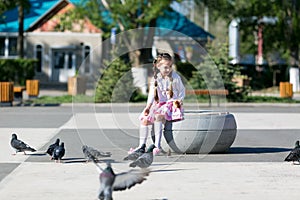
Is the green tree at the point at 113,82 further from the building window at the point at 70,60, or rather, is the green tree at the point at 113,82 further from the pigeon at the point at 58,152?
the building window at the point at 70,60

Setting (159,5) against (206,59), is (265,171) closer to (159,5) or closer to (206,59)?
(206,59)

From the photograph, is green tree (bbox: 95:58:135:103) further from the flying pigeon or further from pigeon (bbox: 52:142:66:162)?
the flying pigeon

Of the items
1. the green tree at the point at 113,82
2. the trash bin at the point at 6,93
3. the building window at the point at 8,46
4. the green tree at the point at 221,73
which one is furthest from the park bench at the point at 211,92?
the building window at the point at 8,46

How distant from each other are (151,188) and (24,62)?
118 ft

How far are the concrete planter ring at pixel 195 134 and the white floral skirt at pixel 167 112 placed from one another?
23 centimetres

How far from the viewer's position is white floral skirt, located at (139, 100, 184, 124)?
548 inches

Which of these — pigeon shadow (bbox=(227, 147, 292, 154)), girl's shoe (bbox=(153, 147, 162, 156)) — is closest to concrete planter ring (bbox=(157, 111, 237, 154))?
girl's shoe (bbox=(153, 147, 162, 156))

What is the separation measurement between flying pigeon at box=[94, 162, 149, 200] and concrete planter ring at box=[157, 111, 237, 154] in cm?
526

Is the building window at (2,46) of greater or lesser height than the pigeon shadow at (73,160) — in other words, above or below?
above

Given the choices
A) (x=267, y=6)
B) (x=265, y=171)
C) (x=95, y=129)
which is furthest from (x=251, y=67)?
(x=265, y=171)

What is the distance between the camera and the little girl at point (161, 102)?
547 inches

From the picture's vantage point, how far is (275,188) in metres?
10.7

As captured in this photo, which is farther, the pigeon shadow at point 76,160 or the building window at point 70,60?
the building window at point 70,60

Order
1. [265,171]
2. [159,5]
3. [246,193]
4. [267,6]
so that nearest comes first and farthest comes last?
[246,193]
[265,171]
[159,5]
[267,6]
